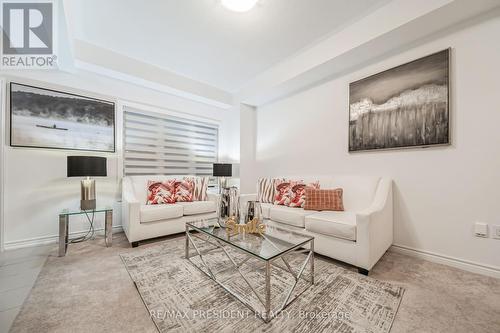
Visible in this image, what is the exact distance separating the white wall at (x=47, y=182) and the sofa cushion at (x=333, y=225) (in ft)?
9.39

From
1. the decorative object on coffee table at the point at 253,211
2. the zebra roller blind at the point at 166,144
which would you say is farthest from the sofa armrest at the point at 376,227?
the zebra roller blind at the point at 166,144

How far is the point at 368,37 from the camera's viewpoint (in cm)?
220

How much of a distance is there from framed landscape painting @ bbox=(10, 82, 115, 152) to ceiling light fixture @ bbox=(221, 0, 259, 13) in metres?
2.32

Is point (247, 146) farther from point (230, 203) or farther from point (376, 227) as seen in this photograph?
point (376, 227)

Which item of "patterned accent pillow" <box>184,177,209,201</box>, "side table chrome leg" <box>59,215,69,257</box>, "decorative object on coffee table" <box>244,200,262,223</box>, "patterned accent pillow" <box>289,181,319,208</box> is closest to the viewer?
"decorative object on coffee table" <box>244,200,262,223</box>

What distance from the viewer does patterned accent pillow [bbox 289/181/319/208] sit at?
271cm

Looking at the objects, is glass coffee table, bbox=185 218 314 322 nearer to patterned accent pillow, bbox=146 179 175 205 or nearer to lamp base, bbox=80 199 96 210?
patterned accent pillow, bbox=146 179 175 205

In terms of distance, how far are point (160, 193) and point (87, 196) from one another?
0.83 metres

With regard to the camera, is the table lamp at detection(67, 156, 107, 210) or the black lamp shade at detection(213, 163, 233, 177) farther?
the black lamp shade at detection(213, 163, 233, 177)

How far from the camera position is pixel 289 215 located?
2.42 metres

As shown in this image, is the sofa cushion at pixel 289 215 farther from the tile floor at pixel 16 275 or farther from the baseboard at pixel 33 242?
the baseboard at pixel 33 242

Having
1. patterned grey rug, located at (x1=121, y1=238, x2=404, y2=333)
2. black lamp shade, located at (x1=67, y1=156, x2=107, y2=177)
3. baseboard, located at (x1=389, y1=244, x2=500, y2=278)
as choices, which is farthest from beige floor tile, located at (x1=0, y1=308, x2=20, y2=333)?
baseboard, located at (x1=389, y1=244, x2=500, y2=278)

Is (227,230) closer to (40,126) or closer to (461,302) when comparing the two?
(461,302)

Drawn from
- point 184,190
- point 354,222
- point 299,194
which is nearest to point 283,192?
point 299,194
